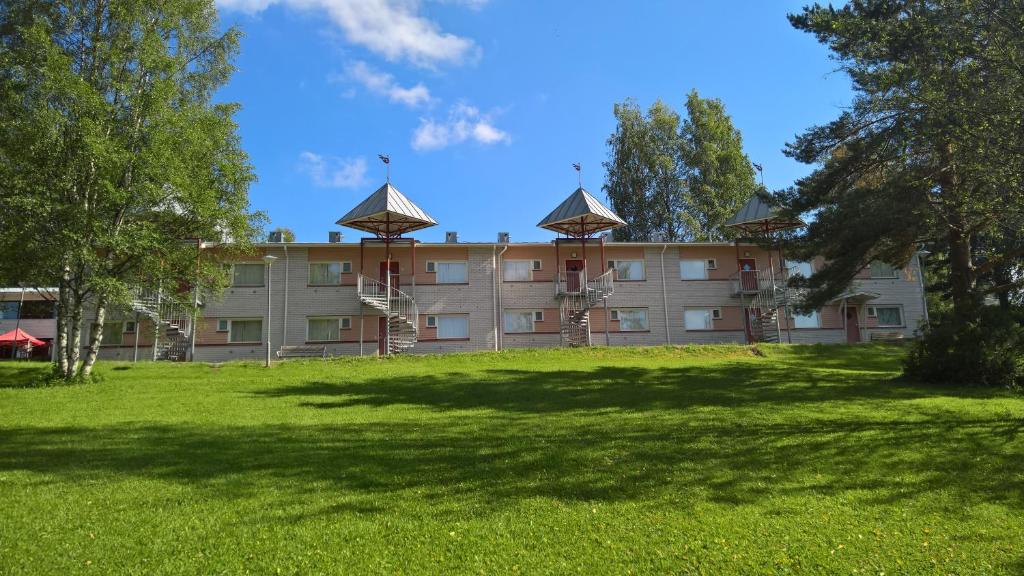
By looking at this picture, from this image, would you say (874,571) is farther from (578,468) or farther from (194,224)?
(194,224)

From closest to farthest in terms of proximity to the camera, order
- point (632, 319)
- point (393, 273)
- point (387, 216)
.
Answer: point (387, 216)
point (393, 273)
point (632, 319)

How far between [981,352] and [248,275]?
2766 cm

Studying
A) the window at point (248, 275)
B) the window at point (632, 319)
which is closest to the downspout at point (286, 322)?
the window at point (248, 275)

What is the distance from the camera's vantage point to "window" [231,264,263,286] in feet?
94.1

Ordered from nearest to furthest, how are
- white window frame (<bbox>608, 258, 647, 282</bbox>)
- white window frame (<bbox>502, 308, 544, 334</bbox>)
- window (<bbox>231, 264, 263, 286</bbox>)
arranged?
1. window (<bbox>231, 264, 263, 286</bbox>)
2. white window frame (<bbox>502, 308, 544, 334</bbox>)
3. white window frame (<bbox>608, 258, 647, 282</bbox>)

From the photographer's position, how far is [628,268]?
102 ft

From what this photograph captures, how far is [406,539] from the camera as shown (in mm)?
4980

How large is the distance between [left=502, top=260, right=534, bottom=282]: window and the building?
2.1 inches

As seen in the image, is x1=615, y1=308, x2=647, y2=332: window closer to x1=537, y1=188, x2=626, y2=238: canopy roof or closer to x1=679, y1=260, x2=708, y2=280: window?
x1=679, y1=260, x2=708, y2=280: window

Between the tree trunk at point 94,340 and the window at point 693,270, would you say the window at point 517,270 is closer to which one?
the window at point 693,270

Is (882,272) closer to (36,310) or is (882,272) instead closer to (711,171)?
(711,171)

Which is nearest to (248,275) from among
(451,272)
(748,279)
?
(451,272)

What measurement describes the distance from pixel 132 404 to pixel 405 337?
15.2 meters

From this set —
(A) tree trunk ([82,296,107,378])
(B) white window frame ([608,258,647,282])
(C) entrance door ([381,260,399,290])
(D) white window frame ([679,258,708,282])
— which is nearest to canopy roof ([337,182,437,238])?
(C) entrance door ([381,260,399,290])
